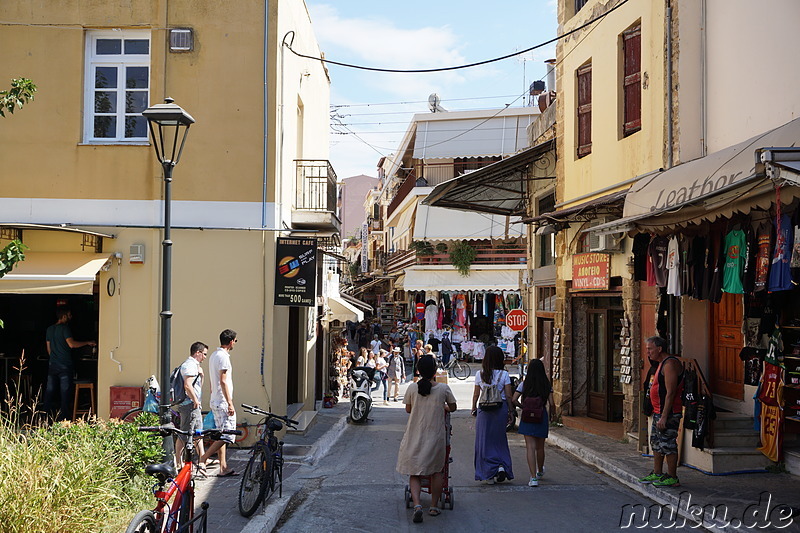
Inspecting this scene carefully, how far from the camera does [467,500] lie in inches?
355

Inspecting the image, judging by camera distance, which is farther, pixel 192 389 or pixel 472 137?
pixel 472 137

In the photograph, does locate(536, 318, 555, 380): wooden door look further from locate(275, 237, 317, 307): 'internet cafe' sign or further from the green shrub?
the green shrub

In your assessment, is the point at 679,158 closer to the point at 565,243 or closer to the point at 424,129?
the point at 565,243

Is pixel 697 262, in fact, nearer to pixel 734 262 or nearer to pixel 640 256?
pixel 734 262

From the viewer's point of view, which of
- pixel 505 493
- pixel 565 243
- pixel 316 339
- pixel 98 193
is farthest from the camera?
pixel 316 339

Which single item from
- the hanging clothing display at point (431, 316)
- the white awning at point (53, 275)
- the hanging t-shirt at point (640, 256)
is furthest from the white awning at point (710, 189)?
the hanging clothing display at point (431, 316)

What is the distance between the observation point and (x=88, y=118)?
40.2 ft

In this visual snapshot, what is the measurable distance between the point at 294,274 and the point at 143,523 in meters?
7.40

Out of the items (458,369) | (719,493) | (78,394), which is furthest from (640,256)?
(458,369)

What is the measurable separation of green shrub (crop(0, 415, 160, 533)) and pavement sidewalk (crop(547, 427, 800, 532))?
545cm

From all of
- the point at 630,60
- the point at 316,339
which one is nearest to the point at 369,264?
the point at 316,339

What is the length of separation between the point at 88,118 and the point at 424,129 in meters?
27.4

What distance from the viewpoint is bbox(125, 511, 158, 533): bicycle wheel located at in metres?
4.76

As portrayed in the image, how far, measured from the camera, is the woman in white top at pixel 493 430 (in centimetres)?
969
